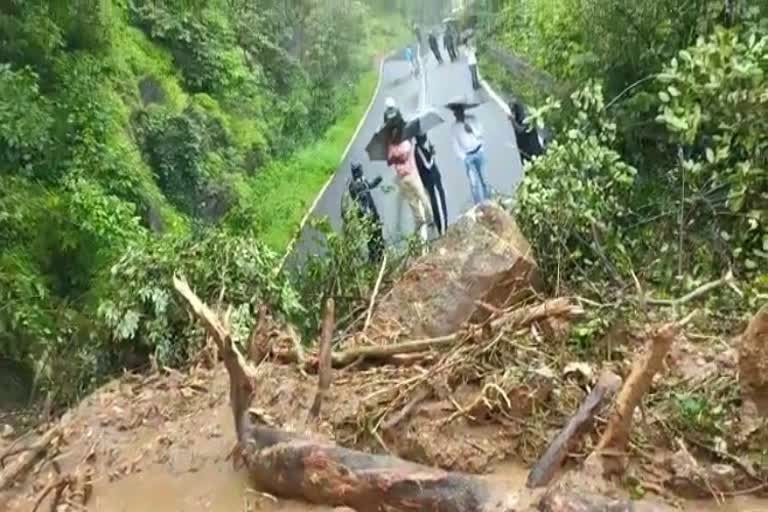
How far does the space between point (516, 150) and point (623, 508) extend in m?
4.28

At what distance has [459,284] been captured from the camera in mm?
4969

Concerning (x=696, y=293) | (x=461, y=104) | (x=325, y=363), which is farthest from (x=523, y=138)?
(x=325, y=363)

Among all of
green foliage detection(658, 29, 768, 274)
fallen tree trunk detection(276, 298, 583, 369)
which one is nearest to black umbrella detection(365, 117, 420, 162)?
green foliage detection(658, 29, 768, 274)

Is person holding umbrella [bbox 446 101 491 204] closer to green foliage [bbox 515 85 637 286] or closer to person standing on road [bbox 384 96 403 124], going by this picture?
person standing on road [bbox 384 96 403 124]

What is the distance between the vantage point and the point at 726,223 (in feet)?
17.0

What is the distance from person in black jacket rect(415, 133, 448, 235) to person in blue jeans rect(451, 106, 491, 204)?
189 mm

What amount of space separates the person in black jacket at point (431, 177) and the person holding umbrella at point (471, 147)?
19cm

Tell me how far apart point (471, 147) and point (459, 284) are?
2.09 metres

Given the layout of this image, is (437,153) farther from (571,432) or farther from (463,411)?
(571,432)

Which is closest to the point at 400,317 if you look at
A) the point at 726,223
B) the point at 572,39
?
the point at 726,223

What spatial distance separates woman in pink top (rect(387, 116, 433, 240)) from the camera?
6.79 metres

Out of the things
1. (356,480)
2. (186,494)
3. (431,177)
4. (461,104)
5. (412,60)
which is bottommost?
(186,494)

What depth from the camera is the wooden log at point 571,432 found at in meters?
3.14

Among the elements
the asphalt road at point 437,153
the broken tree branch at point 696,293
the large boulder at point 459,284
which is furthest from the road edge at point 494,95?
the broken tree branch at point 696,293
